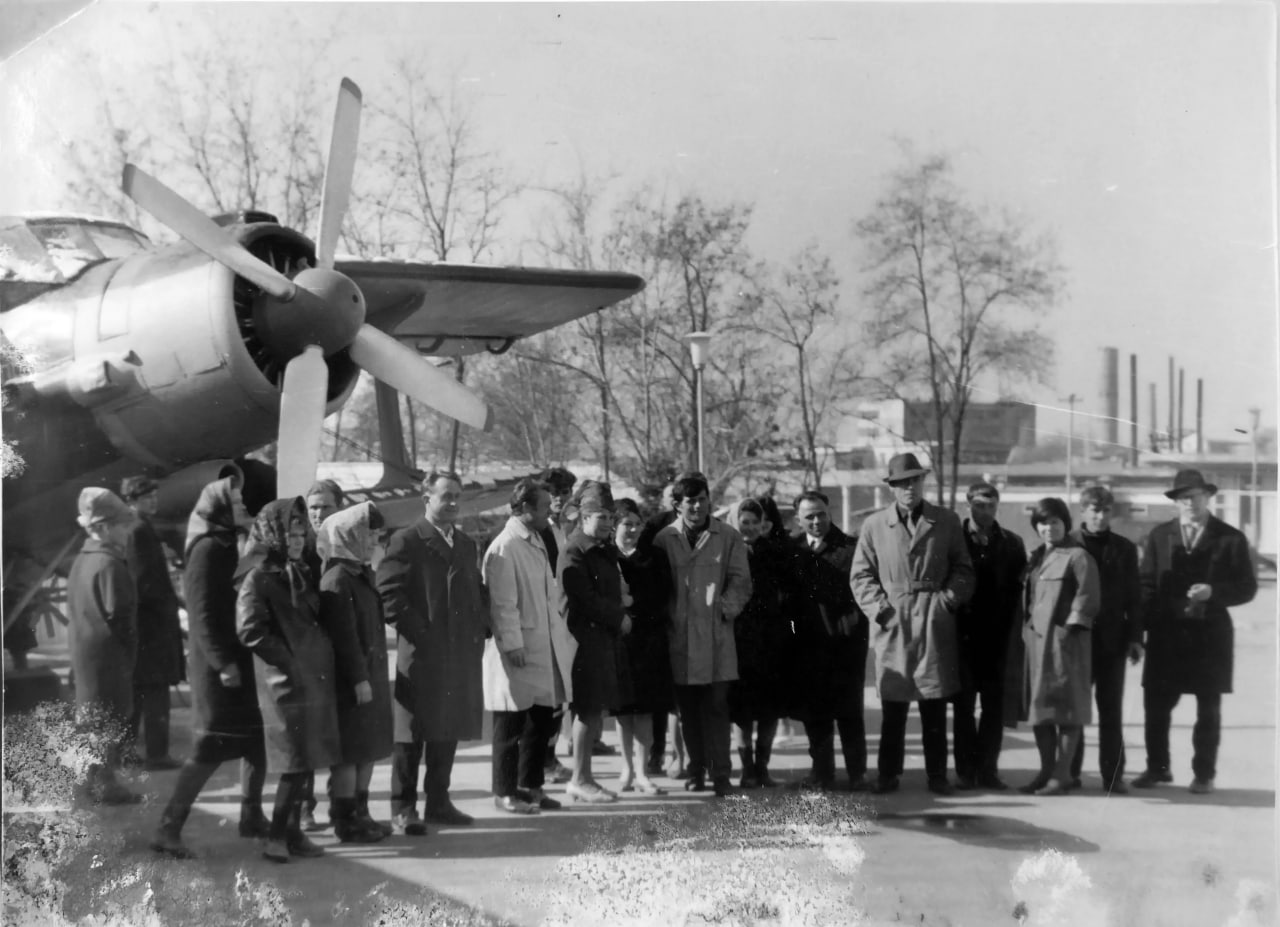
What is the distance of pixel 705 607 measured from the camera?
4.41 meters

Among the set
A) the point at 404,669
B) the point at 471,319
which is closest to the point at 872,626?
the point at 404,669

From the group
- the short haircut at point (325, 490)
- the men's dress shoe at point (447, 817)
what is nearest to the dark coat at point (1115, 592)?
the men's dress shoe at point (447, 817)

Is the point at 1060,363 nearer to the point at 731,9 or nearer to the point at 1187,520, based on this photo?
the point at 1187,520

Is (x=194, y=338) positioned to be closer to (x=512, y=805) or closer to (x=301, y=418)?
(x=301, y=418)

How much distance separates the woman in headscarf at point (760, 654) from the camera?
4465 mm

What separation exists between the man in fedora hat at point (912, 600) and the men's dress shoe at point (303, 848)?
2.20m

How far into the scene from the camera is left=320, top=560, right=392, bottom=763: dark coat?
391 centimetres

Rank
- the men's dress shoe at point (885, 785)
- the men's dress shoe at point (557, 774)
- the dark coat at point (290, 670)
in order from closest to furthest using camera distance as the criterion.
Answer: the dark coat at point (290, 670)
the men's dress shoe at point (885, 785)
the men's dress shoe at point (557, 774)

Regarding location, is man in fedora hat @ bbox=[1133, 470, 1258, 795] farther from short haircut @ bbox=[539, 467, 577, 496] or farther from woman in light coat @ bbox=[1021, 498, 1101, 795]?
short haircut @ bbox=[539, 467, 577, 496]

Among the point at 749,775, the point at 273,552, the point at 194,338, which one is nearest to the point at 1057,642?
the point at 749,775

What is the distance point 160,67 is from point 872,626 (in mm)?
3591

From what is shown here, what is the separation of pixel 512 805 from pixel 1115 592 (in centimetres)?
253

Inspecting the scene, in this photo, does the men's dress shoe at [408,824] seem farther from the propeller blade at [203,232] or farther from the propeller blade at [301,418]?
the propeller blade at [203,232]

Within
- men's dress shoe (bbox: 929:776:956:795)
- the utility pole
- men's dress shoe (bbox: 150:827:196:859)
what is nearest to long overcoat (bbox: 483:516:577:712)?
men's dress shoe (bbox: 150:827:196:859)
